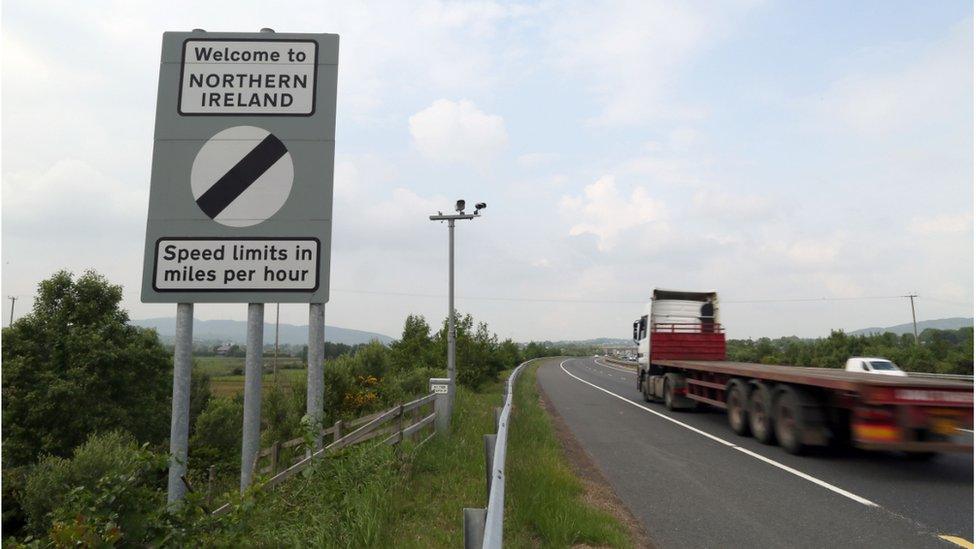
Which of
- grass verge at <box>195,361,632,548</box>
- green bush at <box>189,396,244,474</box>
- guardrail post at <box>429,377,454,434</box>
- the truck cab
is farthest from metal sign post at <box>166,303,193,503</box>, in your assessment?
green bush at <box>189,396,244,474</box>

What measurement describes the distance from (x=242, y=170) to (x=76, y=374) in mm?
30005

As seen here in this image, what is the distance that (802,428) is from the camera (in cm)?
911

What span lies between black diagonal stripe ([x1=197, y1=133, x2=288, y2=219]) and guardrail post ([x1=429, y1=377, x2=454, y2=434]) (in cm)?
694

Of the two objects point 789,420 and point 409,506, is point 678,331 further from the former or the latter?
point 409,506

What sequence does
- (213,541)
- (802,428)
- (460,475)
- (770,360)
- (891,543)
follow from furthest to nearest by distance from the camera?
(770,360) → (802,428) → (460,475) → (891,543) → (213,541)

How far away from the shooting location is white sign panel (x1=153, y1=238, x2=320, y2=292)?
12.3ft

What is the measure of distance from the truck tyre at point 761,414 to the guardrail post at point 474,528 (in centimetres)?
959

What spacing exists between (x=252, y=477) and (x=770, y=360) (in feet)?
144

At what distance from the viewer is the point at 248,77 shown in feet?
13.0

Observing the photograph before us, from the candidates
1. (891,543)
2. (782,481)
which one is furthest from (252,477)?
(782,481)

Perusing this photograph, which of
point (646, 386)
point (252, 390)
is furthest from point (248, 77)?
point (646, 386)

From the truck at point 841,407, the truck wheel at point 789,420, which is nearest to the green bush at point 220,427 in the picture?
the truck at point 841,407

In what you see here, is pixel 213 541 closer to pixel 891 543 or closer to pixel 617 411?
pixel 891 543

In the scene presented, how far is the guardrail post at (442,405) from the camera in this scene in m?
10.2
